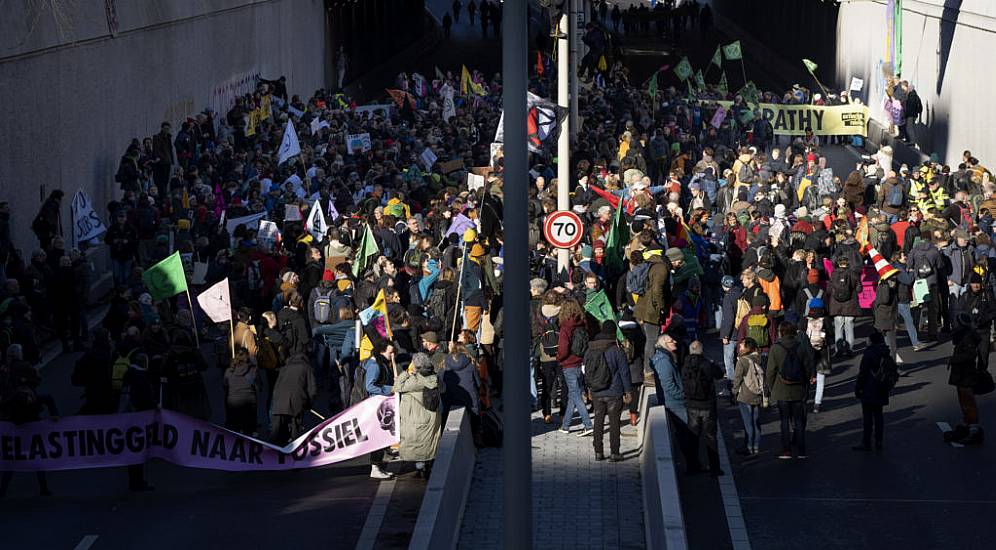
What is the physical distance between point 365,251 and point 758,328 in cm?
580

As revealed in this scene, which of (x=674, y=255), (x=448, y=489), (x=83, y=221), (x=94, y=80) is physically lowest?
(x=448, y=489)

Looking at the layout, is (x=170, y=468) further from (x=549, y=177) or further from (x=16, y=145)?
(x=549, y=177)

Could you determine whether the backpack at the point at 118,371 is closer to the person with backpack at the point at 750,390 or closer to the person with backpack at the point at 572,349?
the person with backpack at the point at 572,349

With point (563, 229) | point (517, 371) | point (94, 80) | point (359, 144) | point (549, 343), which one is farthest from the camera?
point (359, 144)

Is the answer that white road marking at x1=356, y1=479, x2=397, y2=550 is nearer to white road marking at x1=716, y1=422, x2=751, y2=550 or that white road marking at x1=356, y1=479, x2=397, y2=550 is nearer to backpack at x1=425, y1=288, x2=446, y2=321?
white road marking at x1=716, y1=422, x2=751, y2=550

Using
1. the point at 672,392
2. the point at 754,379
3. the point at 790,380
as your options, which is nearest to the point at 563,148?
the point at 754,379

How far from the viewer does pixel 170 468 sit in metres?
17.6

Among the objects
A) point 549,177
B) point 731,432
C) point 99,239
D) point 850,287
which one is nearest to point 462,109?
point 549,177

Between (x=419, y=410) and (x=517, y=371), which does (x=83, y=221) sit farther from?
(x=517, y=371)

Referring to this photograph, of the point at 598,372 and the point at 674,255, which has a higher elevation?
the point at 674,255

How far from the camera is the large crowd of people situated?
17.1 meters

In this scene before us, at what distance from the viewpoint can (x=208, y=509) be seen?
52.5ft

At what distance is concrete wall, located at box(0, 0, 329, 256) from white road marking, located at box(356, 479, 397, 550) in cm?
1138

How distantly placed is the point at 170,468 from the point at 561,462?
3.91 m
